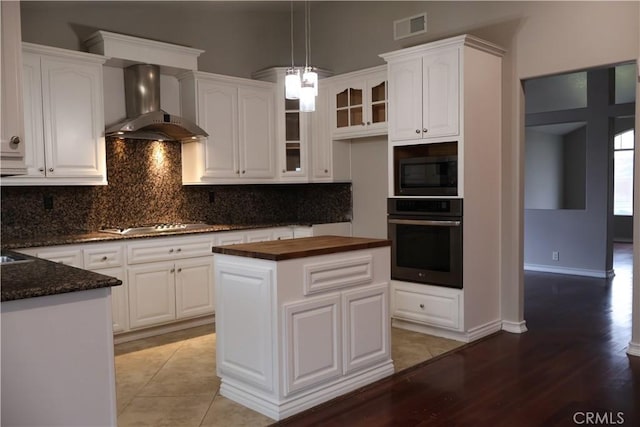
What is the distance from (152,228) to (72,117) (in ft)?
3.87

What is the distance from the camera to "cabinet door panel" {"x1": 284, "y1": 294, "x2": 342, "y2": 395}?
2.86m

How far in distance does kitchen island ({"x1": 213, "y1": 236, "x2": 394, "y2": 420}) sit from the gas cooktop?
64.5 inches

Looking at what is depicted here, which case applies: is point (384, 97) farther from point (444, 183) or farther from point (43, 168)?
point (43, 168)

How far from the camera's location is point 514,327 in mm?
4488

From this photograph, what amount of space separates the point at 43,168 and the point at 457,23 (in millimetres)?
3675

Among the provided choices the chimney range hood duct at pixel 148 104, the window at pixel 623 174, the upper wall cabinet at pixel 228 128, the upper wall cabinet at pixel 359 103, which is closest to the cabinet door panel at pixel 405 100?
the upper wall cabinet at pixel 359 103

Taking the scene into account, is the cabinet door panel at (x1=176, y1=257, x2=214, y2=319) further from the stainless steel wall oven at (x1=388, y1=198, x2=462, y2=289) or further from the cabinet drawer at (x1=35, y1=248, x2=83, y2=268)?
the stainless steel wall oven at (x1=388, y1=198, x2=462, y2=289)

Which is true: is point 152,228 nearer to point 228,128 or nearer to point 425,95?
point 228,128

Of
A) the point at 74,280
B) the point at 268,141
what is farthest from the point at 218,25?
the point at 74,280

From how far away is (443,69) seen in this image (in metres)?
4.19

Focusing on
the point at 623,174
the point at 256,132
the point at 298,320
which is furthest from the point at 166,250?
the point at 623,174

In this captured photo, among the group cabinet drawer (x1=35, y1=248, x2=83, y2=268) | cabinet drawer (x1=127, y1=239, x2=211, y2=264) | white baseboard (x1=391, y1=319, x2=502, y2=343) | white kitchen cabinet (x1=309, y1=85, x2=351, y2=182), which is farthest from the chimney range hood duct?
white baseboard (x1=391, y1=319, x2=502, y2=343)

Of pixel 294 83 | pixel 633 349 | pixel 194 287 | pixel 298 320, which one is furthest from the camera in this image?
pixel 194 287

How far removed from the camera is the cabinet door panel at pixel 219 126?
4992 millimetres
